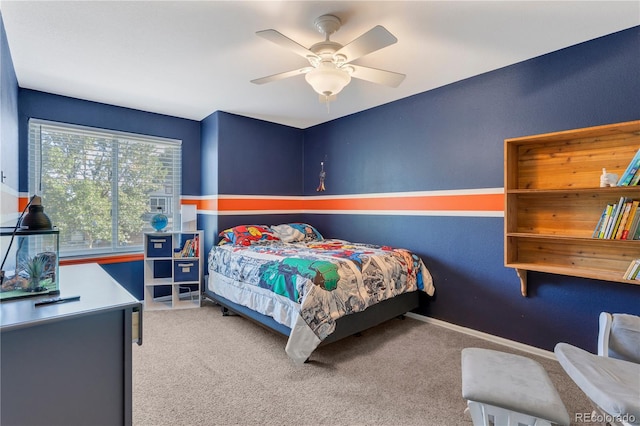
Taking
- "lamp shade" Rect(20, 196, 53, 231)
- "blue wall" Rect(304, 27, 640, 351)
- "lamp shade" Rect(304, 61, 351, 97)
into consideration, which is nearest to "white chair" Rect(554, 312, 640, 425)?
"blue wall" Rect(304, 27, 640, 351)

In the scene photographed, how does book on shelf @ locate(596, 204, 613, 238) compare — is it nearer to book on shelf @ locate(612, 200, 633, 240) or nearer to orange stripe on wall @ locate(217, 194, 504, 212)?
book on shelf @ locate(612, 200, 633, 240)

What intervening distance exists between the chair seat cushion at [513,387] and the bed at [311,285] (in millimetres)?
1061

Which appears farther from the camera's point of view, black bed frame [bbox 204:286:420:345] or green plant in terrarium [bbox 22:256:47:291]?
black bed frame [bbox 204:286:420:345]

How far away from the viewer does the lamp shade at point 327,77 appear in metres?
2.08

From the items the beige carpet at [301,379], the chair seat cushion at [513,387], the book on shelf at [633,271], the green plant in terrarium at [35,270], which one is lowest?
the beige carpet at [301,379]

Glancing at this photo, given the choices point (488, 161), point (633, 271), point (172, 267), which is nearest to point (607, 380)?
point (633, 271)

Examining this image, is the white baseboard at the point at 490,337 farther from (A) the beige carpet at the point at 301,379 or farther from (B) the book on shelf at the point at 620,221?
(B) the book on shelf at the point at 620,221

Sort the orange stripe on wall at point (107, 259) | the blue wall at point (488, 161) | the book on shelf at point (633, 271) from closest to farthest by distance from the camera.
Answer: the book on shelf at point (633, 271)
the blue wall at point (488, 161)
the orange stripe on wall at point (107, 259)

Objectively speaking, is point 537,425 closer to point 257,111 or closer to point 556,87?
point 556,87

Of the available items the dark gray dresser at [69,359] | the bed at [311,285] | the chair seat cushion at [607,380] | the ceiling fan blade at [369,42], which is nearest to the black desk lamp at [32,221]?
the dark gray dresser at [69,359]

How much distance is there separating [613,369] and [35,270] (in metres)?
2.69

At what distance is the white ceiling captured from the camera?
1938 millimetres

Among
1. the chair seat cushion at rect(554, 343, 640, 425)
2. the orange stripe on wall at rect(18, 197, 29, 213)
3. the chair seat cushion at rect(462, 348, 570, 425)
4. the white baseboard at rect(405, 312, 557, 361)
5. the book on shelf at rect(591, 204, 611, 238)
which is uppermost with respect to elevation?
the orange stripe on wall at rect(18, 197, 29, 213)

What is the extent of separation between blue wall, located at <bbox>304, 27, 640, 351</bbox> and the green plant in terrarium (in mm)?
3060
